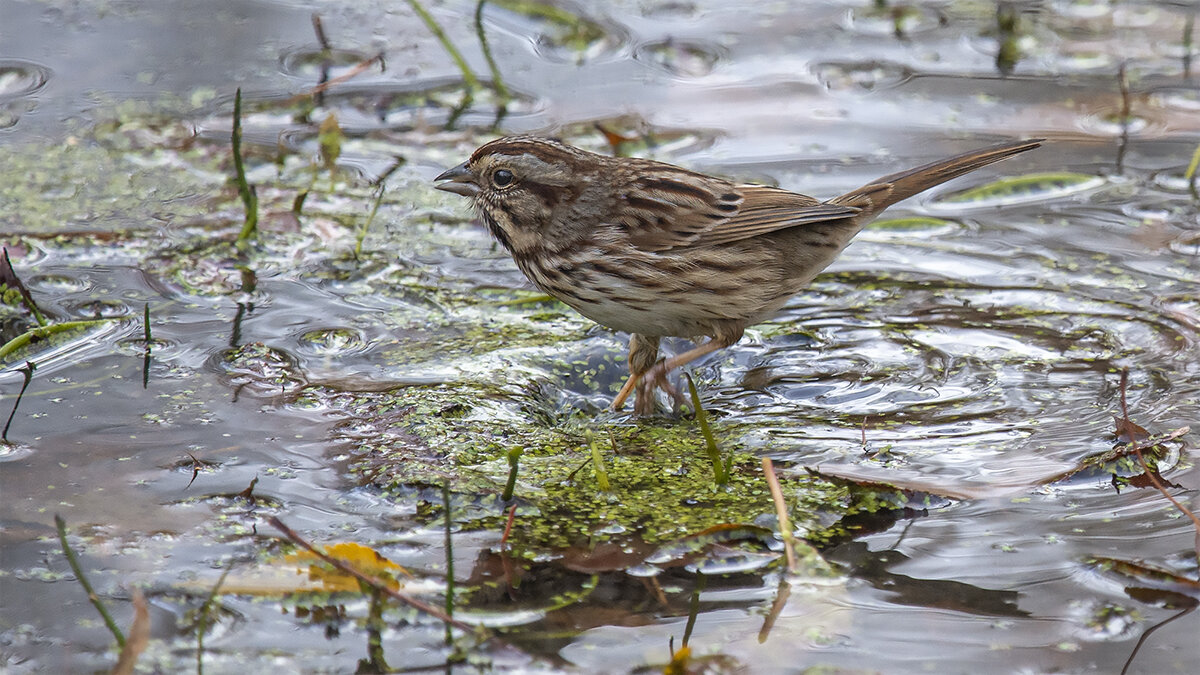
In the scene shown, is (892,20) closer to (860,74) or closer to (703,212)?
(860,74)

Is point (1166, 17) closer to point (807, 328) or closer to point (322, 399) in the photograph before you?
point (807, 328)

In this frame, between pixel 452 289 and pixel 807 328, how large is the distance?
166 cm

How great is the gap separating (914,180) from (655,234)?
1.15 metres

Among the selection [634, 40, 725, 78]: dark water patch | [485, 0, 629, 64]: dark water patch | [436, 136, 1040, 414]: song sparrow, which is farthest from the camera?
[485, 0, 629, 64]: dark water patch

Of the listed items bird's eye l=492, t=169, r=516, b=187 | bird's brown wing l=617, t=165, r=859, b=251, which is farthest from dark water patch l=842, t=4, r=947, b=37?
bird's eye l=492, t=169, r=516, b=187

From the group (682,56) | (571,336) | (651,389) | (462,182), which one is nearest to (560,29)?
(682,56)

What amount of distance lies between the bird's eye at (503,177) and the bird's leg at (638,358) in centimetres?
84

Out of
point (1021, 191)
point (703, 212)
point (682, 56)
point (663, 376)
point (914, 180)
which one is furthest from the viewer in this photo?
point (682, 56)

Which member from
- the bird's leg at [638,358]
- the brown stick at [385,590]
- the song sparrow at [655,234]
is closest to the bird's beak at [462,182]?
the song sparrow at [655,234]

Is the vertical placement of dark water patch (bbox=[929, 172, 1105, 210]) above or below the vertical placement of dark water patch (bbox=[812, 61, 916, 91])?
below

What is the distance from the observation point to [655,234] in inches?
206

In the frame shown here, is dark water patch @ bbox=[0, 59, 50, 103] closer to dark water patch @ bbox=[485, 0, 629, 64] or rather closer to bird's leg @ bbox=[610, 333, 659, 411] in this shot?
dark water patch @ bbox=[485, 0, 629, 64]

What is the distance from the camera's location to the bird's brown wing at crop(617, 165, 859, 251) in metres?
5.23

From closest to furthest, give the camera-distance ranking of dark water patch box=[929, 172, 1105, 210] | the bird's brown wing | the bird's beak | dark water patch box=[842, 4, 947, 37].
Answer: the bird's brown wing → the bird's beak → dark water patch box=[929, 172, 1105, 210] → dark water patch box=[842, 4, 947, 37]
